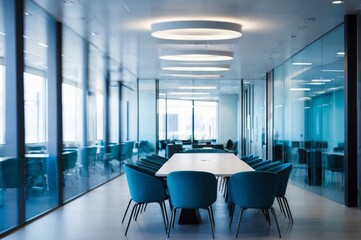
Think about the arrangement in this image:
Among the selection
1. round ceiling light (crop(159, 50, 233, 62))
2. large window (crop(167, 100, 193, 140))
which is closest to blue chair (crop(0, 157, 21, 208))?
round ceiling light (crop(159, 50, 233, 62))

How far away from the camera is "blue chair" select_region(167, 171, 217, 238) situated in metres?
5.49

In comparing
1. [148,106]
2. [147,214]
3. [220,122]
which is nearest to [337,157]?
[147,214]

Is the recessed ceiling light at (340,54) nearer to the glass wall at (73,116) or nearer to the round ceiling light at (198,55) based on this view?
the round ceiling light at (198,55)

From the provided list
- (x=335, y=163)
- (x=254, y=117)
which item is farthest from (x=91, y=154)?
(x=254, y=117)

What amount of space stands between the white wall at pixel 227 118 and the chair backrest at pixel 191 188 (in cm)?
1582

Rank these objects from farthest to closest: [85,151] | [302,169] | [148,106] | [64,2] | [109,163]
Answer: [148,106], [109,163], [302,169], [85,151], [64,2]

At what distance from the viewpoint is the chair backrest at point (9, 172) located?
18.3ft

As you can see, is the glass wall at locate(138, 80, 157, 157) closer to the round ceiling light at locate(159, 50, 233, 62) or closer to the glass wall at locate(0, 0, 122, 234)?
the glass wall at locate(0, 0, 122, 234)

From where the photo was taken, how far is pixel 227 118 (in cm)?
2147

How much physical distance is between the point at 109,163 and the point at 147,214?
5534 millimetres

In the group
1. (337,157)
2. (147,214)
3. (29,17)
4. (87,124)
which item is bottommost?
(147,214)

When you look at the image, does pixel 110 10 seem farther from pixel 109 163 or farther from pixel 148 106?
pixel 148 106

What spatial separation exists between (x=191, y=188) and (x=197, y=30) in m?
3.65

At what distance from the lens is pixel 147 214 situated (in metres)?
7.04
